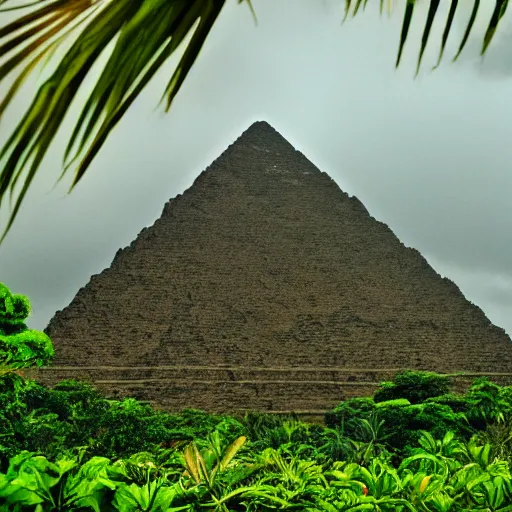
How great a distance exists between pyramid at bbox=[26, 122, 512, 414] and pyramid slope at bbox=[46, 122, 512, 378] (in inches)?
4.5

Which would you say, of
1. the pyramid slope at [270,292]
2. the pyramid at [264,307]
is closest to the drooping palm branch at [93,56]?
the pyramid at [264,307]

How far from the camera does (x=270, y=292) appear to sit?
6788cm

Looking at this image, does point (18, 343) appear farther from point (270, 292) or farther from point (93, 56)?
point (270, 292)

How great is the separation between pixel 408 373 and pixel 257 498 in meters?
30.2

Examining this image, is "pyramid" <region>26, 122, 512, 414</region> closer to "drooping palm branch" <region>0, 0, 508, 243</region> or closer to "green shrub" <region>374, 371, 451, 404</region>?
"green shrub" <region>374, 371, 451, 404</region>

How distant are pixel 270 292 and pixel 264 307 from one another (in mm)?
2057

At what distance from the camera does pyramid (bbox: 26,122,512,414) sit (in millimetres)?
53188

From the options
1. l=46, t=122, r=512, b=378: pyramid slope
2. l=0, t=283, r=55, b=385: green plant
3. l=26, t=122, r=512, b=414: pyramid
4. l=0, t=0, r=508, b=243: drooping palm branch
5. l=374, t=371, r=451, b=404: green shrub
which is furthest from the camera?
l=46, t=122, r=512, b=378: pyramid slope

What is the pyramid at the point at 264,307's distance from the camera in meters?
53.2

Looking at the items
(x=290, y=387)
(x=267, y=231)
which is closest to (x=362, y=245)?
(x=267, y=231)

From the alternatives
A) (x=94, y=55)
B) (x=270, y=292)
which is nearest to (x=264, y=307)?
(x=270, y=292)

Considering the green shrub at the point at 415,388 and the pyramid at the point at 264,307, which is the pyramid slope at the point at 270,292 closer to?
the pyramid at the point at 264,307

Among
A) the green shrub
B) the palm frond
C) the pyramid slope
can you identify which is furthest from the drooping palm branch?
the pyramid slope

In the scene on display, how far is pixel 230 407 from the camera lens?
47875 mm
